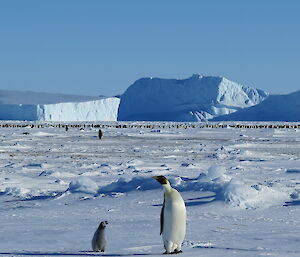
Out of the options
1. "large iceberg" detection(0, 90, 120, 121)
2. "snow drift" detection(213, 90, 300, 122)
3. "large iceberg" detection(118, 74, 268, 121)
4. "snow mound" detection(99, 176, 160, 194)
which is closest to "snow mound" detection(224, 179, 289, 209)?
"snow mound" detection(99, 176, 160, 194)

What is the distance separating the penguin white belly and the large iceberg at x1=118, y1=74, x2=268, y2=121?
128 metres

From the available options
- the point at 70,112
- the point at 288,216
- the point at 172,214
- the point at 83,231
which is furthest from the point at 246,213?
the point at 70,112

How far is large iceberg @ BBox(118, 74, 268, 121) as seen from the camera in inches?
5325

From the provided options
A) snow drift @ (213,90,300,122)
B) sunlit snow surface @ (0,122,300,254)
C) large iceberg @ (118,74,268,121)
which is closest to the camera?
sunlit snow surface @ (0,122,300,254)

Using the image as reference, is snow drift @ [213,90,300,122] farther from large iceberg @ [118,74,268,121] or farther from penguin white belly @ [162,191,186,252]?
penguin white belly @ [162,191,186,252]

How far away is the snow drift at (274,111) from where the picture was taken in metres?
131

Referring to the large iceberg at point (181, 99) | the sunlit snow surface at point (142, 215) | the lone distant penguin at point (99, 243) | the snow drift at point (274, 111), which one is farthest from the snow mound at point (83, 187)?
the large iceberg at point (181, 99)

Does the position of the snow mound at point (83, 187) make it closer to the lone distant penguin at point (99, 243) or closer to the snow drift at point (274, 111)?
the lone distant penguin at point (99, 243)

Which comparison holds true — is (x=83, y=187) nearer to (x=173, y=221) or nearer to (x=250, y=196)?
(x=250, y=196)

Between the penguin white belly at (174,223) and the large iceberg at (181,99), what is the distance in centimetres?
12785

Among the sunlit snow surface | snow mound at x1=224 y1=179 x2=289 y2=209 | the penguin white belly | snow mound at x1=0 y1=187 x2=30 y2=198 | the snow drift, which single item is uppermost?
the snow drift

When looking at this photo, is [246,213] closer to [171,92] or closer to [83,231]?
[83,231]

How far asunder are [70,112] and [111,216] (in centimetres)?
9431

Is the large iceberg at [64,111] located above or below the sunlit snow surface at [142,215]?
above
